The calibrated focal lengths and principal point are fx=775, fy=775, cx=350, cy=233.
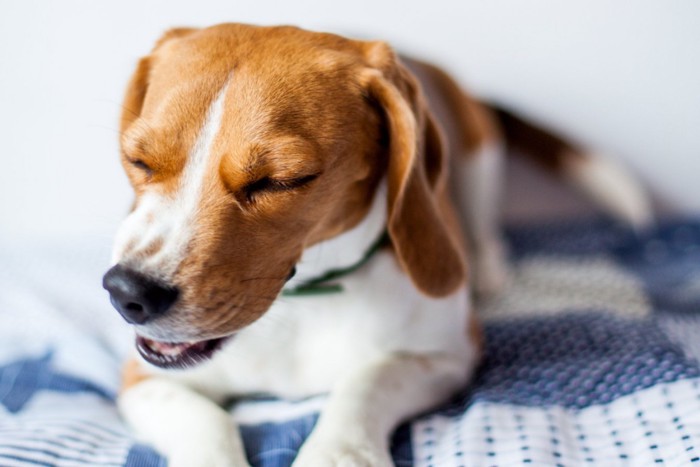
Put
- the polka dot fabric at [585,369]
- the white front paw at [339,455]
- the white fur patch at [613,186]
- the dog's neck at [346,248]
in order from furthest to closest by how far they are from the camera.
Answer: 1. the white fur patch at [613,186]
2. the dog's neck at [346,248]
3. the polka dot fabric at [585,369]
4. the white front paw at [339,455]

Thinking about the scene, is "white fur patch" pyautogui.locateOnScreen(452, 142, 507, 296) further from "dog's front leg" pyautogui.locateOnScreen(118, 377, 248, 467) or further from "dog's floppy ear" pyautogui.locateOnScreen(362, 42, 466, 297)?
"dog's front leg" pyautogui.locateOnScreen(118, 377, 248, 467)

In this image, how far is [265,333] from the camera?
69.7 inches

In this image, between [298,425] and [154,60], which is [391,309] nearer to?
[298,425]

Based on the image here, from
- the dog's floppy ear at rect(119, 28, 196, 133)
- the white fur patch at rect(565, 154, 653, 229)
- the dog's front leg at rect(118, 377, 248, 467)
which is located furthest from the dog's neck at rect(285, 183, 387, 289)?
the white fur patch at rect(565, 154, 653, 229)

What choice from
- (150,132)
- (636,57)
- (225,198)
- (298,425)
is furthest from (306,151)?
(636,57)

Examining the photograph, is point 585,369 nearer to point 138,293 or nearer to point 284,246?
point 284,246

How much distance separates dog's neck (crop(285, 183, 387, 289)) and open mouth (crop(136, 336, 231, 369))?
276mm

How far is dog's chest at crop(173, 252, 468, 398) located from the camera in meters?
1.75

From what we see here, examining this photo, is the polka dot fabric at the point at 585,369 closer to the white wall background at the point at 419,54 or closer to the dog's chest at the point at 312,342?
the dog's chest at the point at 312,342

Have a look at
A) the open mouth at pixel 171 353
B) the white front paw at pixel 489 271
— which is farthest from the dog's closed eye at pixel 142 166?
the white front paw at pixel 489 271

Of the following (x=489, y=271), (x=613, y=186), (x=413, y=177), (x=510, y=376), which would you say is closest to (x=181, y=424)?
(x=413, y=177)

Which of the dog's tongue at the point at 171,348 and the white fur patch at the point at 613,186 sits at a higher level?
the dog's tongue at the point at 171,348

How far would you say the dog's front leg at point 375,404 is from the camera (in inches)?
57.2

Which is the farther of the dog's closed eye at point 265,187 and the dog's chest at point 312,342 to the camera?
the dog's chest at point 312,342
